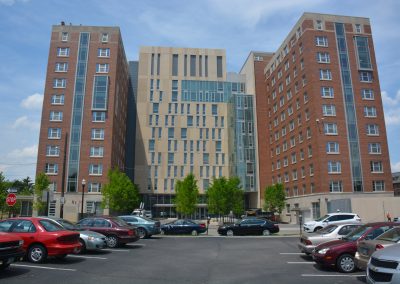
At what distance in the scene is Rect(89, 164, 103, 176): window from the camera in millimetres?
60250

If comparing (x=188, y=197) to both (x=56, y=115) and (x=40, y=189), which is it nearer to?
(x=40, y=189)

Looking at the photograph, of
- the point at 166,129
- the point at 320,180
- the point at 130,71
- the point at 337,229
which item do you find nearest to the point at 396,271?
the point at 337,229

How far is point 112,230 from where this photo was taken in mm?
18547

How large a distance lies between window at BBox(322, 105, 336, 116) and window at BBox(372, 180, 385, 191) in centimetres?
1190

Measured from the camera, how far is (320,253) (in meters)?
12.2

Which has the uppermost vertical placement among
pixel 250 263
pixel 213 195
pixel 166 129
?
pixel 166 129

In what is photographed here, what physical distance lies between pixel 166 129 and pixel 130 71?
22.4m

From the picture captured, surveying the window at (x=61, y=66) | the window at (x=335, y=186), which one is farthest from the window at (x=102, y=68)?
the window at (x=335, y=186)

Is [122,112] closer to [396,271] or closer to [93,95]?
[93,95]

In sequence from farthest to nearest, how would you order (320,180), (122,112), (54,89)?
1. (122,112)
2. (54,89)
3. (320,180)

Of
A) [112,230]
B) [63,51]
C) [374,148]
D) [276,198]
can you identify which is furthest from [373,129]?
[63,51]

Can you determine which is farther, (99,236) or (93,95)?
(93,95)

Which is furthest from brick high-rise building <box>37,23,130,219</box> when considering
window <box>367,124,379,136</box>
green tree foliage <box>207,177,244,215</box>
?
window <box>367,124,379,136</box>

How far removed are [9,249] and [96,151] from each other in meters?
52.2
